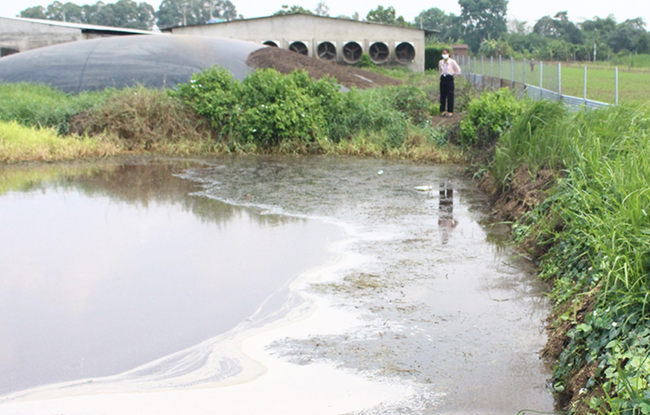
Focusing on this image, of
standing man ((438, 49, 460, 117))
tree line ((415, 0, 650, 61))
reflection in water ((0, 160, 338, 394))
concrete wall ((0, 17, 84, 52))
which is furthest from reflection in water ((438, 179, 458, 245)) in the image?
tree line ((415, 0, 650, 61))

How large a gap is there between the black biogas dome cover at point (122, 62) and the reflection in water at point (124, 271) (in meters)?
7.14

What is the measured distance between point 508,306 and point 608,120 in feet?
9.22

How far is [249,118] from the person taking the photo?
11.8 meters

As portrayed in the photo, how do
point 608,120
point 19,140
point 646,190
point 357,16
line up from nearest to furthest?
point 646,190, point 608,120, point 19,140, point 357,16

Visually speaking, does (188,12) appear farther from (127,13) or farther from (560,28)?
(560,28)

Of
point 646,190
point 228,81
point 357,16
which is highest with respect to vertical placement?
point 357,16

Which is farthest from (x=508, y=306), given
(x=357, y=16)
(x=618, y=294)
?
(x=357, y=16)

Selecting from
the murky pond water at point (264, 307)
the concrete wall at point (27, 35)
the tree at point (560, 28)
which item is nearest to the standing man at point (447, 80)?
the murky pond water at point (264, 307)

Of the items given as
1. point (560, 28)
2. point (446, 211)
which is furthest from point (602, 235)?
point (560, 28)

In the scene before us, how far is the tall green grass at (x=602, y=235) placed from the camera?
3.02 m

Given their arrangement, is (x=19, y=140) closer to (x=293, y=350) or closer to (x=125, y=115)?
(x=125, y=115)

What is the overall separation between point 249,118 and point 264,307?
7569 mm

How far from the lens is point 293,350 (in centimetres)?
395

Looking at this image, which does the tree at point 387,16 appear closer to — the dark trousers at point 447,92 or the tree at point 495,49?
the tree at point 495,49
